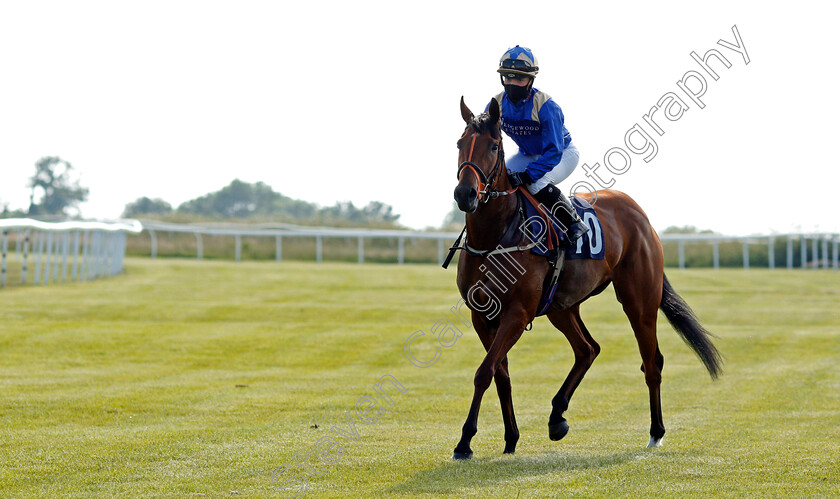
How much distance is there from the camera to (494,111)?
6.11 meters

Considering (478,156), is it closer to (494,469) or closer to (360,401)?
(494,469)

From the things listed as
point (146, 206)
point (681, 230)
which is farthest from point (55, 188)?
point (681, 230)

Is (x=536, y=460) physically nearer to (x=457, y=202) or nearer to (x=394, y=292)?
(x=457, y=202)

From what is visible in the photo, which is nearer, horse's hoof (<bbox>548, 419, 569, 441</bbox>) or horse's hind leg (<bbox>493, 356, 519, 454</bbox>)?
horse's hind leg (<bbox>493, 356, 519, 454</bbox>)

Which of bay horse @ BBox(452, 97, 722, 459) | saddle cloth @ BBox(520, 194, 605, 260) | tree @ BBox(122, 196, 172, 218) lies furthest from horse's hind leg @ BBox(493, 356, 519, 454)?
tree @ BBox(122, 196, 172, 218)

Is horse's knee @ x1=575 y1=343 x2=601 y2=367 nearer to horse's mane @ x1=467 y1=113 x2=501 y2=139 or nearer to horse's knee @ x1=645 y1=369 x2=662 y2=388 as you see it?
horse's knee @ x1=645 y1=369 x2=662 y2=388

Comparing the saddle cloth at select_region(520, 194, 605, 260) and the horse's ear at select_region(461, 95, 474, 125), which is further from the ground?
the horse's ear at select_region(461, 95, 474, 125)

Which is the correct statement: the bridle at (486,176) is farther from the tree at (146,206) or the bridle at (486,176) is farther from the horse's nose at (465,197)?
the tree at (146,206)

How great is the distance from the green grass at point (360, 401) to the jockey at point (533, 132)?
1.88 meters

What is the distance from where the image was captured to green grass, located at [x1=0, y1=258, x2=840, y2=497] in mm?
5391

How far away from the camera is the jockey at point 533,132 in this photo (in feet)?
21.4

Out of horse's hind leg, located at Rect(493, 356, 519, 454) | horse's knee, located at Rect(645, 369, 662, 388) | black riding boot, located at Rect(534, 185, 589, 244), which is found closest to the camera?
horse's hind leg, located at Rect(493, 356, 519, 454)

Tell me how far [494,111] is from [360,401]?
168 inches

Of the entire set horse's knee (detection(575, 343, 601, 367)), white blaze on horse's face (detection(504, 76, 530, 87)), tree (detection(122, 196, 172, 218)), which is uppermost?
tree (detection(122, 196, 172, 218))
